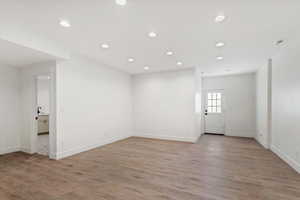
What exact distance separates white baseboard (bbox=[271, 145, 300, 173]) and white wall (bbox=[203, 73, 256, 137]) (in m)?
2.27

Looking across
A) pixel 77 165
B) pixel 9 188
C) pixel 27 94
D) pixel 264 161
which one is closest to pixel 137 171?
pixel 77 165

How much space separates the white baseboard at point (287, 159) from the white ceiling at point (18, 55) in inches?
237

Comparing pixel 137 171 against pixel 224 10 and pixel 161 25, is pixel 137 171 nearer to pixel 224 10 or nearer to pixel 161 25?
pixel 161 25

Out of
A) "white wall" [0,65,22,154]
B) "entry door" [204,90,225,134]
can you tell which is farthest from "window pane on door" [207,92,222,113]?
"white wall" [0,65,22,154]

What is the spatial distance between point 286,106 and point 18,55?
654 centimetres

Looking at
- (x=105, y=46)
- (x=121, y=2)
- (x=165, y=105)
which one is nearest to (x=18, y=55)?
(x=105, y=46)

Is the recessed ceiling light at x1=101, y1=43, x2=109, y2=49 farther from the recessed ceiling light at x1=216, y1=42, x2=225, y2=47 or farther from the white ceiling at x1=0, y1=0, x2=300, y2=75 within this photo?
the recessed ceiling light at x1=216, y1=42, x2=225, y2=47

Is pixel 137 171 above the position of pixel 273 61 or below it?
below

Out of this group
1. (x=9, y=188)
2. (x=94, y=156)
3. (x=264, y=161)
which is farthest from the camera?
(x=94, y=156)

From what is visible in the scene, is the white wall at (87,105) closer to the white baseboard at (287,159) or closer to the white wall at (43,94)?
the white wall at (43,94)

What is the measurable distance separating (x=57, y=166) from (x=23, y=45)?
2.66 m

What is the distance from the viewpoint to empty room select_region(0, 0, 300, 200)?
7.18 feet

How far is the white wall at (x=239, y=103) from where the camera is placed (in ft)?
20.7

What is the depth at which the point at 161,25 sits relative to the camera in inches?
98.3
